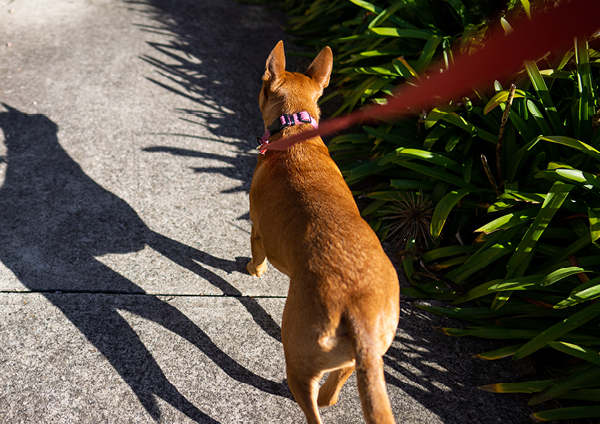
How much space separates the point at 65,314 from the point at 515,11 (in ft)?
14.0

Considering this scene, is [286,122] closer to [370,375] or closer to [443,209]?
[443,209]

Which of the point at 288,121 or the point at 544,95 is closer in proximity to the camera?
the point at 288,121

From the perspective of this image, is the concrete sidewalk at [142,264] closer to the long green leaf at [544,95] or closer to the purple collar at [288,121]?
the purple collar at [288,121]

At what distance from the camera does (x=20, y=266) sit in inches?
118

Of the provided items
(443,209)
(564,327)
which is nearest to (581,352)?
A: (564,327)

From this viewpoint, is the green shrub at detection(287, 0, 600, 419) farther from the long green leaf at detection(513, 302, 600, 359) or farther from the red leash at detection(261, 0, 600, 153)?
the red leash at detection(261, 0, 600, 153)

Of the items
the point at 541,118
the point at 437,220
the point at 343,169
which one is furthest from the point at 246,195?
the point at 541,118

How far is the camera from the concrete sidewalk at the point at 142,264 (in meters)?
2.51

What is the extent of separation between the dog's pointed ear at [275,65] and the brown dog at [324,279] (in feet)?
1.24

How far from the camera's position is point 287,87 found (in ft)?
9.46

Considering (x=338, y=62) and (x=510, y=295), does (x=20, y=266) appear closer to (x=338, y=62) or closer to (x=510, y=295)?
(x=510, y=295)

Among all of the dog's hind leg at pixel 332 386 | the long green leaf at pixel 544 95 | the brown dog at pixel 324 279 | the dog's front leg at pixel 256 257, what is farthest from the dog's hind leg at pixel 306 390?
the long green leaf at pixel 544 95

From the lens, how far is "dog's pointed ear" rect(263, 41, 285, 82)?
2826 mm

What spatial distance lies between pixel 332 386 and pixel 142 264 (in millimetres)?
1710
